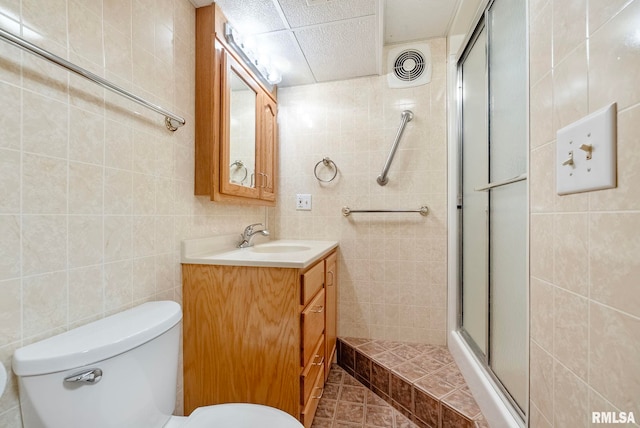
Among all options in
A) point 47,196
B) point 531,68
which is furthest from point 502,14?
point 47,196

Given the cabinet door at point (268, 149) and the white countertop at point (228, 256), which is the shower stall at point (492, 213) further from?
the cabinet door at point (268, 149)

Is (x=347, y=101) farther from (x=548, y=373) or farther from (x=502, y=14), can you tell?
(x=548, y=373)

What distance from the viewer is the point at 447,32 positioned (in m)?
1.59

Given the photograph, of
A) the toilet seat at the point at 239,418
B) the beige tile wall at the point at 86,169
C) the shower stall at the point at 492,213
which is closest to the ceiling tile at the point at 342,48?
the shower stall at the point at 492,213

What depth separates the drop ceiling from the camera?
120 centimetres

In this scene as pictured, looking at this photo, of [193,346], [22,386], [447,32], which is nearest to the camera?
[22,386]

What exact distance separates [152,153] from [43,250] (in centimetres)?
45

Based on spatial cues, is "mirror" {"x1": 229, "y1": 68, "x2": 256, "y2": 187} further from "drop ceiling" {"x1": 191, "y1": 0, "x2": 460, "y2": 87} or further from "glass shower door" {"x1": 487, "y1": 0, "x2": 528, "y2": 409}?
"glass shower door" {"x1": 487, "y1": 0, "x2": 528, "y2": 409}

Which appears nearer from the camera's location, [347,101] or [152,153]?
[152,153]

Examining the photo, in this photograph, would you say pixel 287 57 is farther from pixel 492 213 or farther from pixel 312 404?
pixel 312 404

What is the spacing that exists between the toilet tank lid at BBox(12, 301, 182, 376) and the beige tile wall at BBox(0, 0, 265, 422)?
0.17ft

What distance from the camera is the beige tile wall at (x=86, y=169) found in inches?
23.3

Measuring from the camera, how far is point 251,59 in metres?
1.43

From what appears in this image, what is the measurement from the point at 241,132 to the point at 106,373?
1137mm
